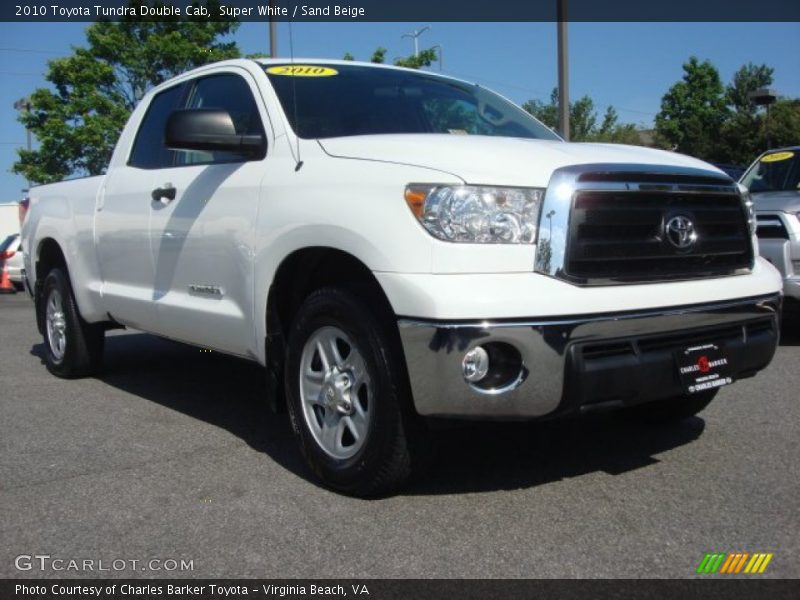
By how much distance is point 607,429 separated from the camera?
4.56 meters

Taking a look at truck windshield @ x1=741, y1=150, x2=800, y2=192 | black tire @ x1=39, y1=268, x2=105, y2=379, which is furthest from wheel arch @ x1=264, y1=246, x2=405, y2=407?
truck windshield @ x1=741, y1=150, x2=800, y2=192

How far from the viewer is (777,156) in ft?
27.3

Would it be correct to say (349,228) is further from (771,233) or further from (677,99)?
(677,99)

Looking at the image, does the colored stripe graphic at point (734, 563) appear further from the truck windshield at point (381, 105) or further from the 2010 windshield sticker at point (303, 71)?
the 2010 windshield sticker at point (303, 71)

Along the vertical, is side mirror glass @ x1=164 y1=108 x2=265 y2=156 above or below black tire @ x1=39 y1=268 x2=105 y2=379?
above

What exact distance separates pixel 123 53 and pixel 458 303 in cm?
2266

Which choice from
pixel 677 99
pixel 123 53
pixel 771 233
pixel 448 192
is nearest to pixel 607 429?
pixel 448 192

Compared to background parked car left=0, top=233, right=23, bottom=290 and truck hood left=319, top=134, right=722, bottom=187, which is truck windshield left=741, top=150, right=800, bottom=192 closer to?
truck hood left=319, top=134, right=722, bottom=187

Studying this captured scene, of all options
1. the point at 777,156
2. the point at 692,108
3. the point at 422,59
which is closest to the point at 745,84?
the point at 692,108

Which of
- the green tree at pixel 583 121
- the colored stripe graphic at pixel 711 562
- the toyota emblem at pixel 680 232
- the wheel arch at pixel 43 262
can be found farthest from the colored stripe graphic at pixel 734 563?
the green tree at pixel 583 121

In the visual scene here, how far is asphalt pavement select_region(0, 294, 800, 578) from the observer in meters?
2.87

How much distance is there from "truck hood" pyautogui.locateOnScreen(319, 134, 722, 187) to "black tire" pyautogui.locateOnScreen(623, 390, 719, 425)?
127cm

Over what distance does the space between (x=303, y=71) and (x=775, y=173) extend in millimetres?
5654

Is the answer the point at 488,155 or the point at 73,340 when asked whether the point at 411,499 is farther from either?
the point at 73,340
